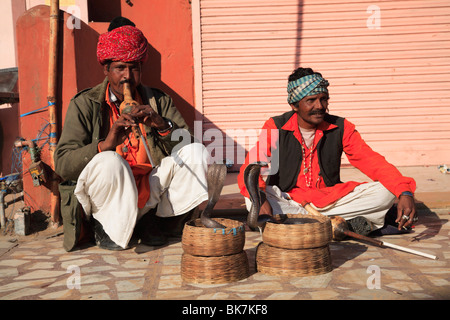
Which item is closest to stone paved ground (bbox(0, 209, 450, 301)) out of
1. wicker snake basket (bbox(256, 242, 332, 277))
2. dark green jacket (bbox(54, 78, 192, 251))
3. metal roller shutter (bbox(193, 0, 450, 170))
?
wicker snake basket (bbox(256, 242, 332, 277))

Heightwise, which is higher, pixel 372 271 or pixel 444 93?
pixel 444 93

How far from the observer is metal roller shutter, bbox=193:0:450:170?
6828 millimetres

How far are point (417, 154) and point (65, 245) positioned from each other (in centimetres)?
501

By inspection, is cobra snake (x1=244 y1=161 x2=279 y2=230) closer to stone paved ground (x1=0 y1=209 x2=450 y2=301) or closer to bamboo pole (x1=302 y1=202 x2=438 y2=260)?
stone paved ground (x1=0 y1=209 x2=450 y2=301)

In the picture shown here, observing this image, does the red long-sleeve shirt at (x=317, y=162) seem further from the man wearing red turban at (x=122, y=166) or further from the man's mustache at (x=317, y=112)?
the man wearing red turban at (x=122, y=166)

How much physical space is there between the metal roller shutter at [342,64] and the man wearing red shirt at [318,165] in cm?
283

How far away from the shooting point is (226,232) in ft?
9.49

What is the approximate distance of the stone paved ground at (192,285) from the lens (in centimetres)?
274

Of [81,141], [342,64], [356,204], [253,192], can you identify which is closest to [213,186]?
[253,192]

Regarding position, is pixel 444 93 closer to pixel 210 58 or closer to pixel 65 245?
pixel 210 58

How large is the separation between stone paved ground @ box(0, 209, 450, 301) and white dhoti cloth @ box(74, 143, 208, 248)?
268 millimetres

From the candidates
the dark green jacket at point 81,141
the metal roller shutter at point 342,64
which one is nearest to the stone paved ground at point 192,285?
the dark green jacket at point 81,141

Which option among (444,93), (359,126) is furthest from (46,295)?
(444,93)

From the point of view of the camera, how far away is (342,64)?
22.7 feet
